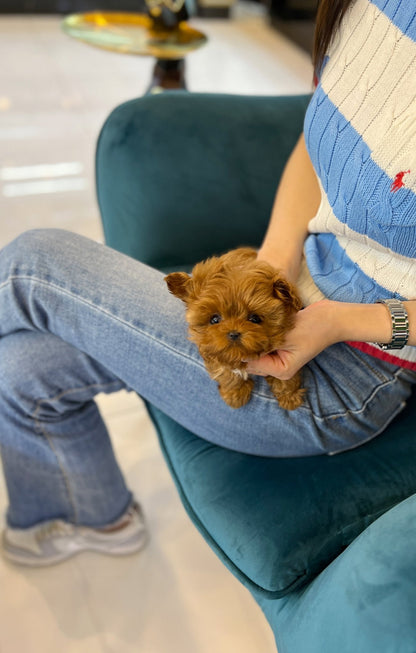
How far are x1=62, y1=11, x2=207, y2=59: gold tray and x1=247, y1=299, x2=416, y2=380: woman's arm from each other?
1719 mm

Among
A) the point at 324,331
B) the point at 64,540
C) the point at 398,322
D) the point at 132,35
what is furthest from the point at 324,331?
the point at 132,35

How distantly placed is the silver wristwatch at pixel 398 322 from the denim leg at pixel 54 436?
51cm

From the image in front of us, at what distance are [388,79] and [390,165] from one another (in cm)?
14

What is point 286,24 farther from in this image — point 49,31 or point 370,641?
point 370,641

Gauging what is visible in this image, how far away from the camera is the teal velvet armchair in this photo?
0.79 m

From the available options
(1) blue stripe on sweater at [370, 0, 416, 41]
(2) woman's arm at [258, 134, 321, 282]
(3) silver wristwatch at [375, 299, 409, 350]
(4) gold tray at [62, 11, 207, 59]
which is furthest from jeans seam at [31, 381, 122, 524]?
(4) gold tray at [62, 11, 207, 59]

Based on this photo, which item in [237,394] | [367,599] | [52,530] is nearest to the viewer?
[367,599]

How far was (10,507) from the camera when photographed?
4.50ft

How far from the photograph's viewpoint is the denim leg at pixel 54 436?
1109mm

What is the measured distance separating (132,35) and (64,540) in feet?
6.35

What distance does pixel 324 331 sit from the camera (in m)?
0.94

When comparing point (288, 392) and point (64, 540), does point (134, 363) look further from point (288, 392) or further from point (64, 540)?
point (64, 540)

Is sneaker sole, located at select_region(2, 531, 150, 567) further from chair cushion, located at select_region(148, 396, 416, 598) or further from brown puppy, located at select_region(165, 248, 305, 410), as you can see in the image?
brown puppy, located at select_region(165, 248, 305, 410)

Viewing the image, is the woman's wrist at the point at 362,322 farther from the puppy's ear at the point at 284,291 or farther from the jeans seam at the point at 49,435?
the jeans seam at the point at 49,435
